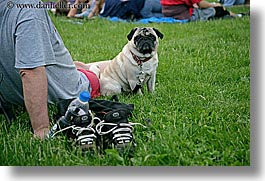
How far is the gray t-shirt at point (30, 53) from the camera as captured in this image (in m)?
1.34

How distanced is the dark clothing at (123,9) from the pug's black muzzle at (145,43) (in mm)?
388

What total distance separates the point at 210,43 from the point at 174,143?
0.76 metres

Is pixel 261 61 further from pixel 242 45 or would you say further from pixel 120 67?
pixel 120 67

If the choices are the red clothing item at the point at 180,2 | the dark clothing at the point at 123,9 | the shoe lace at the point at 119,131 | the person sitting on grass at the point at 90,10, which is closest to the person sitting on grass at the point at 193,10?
the red clothing item at the point at 180,2

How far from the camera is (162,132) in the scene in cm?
138

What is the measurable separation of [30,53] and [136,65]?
20.6 inches

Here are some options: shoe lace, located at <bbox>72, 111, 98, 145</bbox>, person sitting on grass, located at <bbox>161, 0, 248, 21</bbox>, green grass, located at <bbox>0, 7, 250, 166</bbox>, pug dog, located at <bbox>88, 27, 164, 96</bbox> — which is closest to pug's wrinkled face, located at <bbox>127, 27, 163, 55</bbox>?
pug dog, located at <bbox>88, 27, 164, 96</bbox>

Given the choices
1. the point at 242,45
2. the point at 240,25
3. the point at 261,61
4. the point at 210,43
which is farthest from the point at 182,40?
the point at 261,61

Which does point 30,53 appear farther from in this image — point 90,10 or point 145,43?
point 90,10

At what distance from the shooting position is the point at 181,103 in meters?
1.58

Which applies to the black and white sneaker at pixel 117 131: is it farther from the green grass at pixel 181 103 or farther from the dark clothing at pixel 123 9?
the dark clothing at pixel 123 9

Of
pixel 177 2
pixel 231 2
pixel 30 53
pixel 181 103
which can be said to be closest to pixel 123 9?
pixel 177 2

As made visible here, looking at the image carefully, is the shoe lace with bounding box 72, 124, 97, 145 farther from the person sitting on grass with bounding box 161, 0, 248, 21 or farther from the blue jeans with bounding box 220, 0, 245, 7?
the person sitting on grass with bounding box 161, 0, 248, 21

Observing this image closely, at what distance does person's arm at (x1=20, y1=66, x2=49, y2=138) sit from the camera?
1354 mm
